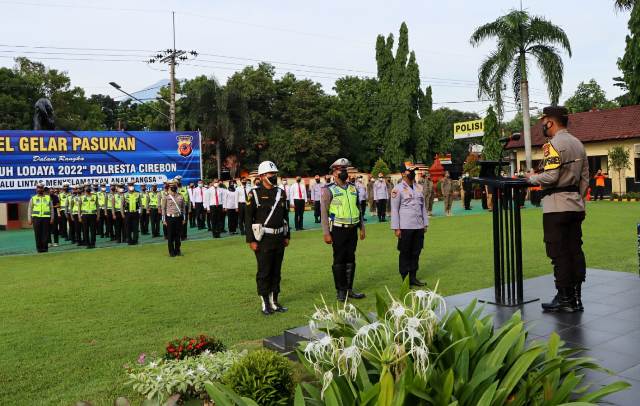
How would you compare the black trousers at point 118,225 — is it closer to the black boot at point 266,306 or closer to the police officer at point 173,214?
the police officer at point 173,214

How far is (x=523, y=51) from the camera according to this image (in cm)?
2367

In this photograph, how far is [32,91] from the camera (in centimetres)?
3766

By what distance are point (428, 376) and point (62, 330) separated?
4758 millimetres

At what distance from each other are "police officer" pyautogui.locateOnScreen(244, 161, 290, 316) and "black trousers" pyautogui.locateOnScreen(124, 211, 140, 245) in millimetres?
9773

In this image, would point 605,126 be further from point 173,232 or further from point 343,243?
point 343,243

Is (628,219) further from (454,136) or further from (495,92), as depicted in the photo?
(454,136)

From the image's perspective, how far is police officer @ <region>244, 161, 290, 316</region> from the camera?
634 centimetres

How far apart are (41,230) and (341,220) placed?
34.1ft

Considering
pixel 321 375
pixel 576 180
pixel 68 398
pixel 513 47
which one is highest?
pixel 513 47

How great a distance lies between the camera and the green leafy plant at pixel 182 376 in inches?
129

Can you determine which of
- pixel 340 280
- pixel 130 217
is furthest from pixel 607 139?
pixel 340 280

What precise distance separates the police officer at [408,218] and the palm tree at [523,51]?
1783 cm

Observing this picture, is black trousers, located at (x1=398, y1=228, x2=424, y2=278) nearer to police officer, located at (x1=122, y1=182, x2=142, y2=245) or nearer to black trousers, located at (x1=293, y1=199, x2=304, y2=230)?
police officer, located at (x1=122, y1=182, x2=142, y2=245)

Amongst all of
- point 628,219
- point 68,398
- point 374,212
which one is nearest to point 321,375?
point 68,398
